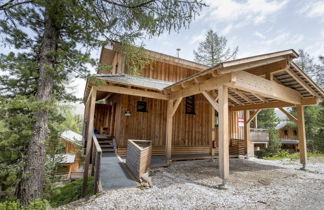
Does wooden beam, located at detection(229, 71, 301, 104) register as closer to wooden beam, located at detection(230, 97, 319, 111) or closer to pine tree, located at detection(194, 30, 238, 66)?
wooden beam, located at detection(230, 97, 319, 111)

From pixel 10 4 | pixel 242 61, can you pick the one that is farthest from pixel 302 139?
pixel 10 4

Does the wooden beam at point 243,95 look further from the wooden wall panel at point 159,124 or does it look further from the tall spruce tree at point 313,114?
the tall spruce tree at point 313,114

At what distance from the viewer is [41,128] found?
170 inches

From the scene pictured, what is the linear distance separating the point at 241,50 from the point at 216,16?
16170 millimetres

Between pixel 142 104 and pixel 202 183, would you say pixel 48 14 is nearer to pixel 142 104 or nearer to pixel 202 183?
pixel 142 104

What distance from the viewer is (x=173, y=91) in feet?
23.1

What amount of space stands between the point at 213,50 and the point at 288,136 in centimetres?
2170

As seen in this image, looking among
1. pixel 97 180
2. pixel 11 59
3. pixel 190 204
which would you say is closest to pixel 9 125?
pixel 11 59

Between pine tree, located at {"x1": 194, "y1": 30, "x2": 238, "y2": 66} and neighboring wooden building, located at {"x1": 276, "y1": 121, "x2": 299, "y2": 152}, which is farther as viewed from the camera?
neighboring wooden building, located at {"x1": 276, "y1": 121, "x2": 299, "y2": 152}

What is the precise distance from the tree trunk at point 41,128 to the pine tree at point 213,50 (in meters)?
20.1

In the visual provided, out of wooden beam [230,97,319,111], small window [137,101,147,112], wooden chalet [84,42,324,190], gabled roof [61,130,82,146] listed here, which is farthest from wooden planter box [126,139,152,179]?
wooden beam [230,97,319,111]

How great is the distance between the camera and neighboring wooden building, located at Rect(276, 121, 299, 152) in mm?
24672

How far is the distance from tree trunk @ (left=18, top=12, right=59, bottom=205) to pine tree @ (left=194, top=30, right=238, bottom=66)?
2005cm

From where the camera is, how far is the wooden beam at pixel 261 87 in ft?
15.8
